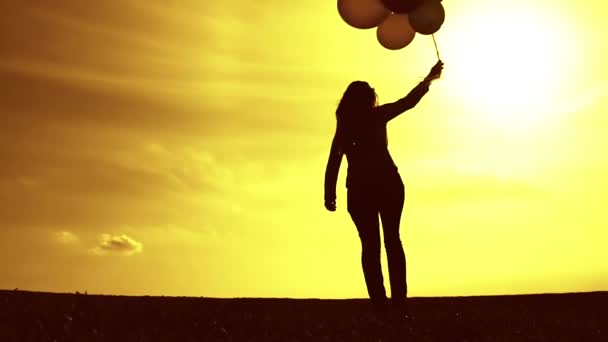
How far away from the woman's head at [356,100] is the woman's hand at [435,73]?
732 millimetres

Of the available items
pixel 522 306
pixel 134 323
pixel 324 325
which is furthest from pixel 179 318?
pixel 522 306

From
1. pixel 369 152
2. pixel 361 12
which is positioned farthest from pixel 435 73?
pixel 369 152

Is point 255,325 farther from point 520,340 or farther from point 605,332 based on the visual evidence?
point 605,332

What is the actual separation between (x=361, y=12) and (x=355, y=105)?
52.7 inches

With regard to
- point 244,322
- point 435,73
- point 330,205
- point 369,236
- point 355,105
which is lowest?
point 244,322

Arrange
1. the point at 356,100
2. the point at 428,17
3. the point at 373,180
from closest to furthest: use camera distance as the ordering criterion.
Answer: the point at 373,180 → the point at 356,100 → the point at 428,17

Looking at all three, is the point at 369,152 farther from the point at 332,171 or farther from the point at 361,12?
the point at 361,12

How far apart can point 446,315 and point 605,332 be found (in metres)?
1.59

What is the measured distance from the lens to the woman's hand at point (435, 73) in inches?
348

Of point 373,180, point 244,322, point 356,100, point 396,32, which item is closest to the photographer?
point 244,322

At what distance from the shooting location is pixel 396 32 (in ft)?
31.3

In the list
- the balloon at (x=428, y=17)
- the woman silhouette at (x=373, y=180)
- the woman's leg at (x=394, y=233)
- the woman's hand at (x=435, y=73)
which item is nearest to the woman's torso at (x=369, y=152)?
the woman silhouette at (x=373, y=180)

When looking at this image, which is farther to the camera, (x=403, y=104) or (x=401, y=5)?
(x=401, y=5)

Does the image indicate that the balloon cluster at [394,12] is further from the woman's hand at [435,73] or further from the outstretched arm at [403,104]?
the outstretched arm at [403,104]
